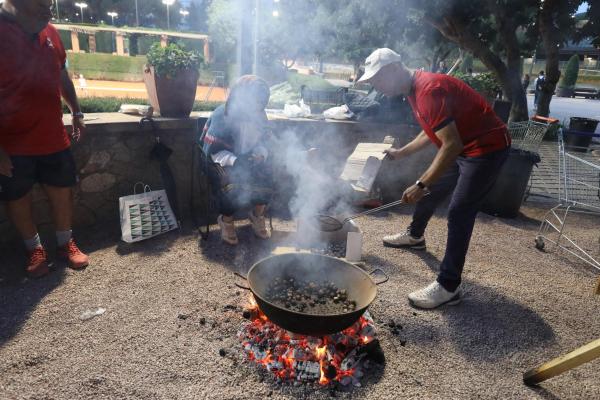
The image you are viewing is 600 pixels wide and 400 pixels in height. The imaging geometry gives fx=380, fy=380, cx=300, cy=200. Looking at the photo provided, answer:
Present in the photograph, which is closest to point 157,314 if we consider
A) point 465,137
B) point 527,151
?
point 465,137

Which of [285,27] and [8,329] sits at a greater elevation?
[285,27]

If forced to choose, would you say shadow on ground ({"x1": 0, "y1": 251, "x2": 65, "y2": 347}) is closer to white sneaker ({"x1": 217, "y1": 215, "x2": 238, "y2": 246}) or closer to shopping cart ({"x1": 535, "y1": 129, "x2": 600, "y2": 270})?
white sneaker ({"x1": 217, "y1": 215, "x2": 238, "y2": 246})

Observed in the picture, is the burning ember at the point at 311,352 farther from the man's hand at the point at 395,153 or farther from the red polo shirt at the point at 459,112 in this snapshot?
the man's hand at the point at 395,153

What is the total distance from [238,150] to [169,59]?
1275 millimetres

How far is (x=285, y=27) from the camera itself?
7695 millimetres

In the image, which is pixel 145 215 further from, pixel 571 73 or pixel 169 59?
pixel 571 73

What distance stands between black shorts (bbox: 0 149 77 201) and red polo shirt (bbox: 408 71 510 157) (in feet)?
9.55

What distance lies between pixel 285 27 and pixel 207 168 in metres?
4.91

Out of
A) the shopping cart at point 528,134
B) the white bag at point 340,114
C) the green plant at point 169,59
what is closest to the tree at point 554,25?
the shopping cart at point 528,134

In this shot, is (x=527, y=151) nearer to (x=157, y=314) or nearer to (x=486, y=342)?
(x=486, y=342)

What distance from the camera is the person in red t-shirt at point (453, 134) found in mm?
2656

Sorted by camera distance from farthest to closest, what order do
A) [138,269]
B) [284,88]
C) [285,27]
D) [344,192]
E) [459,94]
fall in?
[284,88] → [285,27] → [344,192] → [138,269] → [459,94]

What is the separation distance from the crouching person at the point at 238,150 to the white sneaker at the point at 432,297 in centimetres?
185

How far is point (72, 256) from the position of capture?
3.39 m
